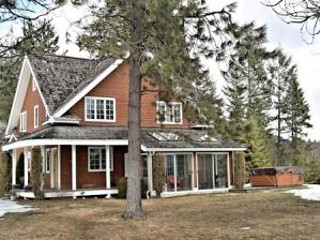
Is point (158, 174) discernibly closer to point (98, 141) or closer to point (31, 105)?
point (98, 141)

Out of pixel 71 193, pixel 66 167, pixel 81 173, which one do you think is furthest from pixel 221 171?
pixel 71 193

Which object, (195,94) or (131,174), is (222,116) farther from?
(131,174)

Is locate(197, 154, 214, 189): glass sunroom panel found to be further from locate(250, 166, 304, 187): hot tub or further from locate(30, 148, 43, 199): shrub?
locate(30, 148, 43, 199): shrub

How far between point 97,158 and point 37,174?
4.06 meters

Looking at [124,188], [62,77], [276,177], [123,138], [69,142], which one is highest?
[62,77]

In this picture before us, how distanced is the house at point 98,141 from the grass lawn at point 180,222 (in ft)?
20.3

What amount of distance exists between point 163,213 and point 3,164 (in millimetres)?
14522

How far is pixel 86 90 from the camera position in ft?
85.0

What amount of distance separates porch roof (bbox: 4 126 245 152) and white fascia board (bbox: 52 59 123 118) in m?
0.86

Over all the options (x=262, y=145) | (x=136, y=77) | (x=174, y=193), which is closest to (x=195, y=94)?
(x=136, y=77)

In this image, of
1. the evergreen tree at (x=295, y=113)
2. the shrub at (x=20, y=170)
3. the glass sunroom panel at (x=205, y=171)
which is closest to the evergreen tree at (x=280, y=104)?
the evergreen tree at (x=295, y=113)

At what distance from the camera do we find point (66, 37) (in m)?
14.2

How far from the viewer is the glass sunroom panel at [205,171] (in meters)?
27.3

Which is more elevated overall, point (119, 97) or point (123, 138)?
point (119, 97)
